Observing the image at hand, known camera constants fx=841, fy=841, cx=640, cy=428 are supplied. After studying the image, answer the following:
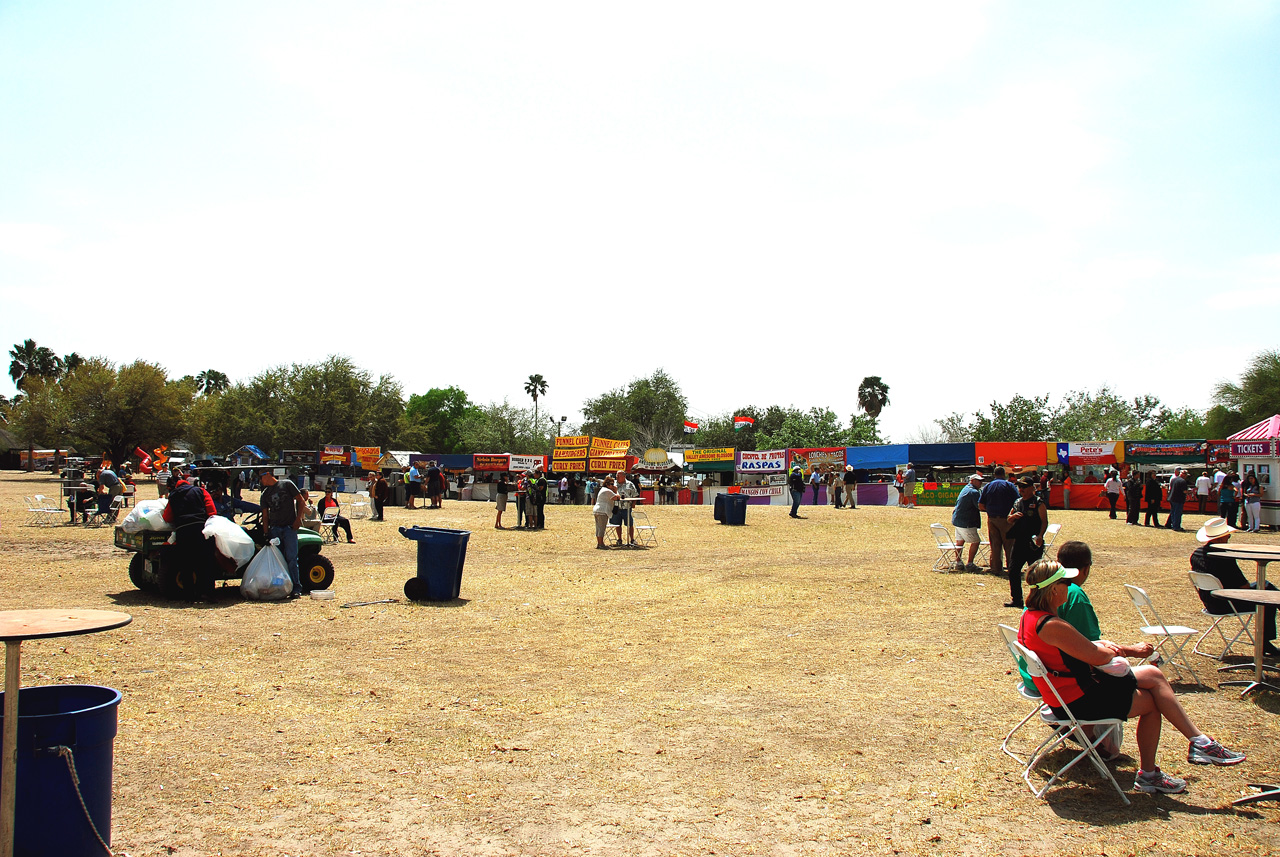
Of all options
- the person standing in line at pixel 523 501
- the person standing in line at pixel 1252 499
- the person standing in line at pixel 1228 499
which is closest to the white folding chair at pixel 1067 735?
the person standing in line at pixel 523 501

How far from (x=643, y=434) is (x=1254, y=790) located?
79847mm

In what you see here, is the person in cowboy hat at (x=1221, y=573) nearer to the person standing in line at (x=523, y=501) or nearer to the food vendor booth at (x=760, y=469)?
the person standing in line at (x=523, y=501)

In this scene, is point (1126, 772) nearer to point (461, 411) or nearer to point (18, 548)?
point (18, 548)

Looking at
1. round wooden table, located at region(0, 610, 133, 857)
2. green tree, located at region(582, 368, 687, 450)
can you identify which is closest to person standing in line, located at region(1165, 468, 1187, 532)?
round wooden table, located at region(0, 610, 133, 857)

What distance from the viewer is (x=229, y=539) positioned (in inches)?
388

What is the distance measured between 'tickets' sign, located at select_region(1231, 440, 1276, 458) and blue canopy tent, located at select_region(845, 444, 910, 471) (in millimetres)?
16478

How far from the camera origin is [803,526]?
22.8m

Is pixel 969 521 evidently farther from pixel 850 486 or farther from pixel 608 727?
pixel 850 486

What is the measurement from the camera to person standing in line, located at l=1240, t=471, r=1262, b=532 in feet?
68.8

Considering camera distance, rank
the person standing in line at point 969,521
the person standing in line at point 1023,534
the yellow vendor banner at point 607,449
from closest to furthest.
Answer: the person standing in line at point 1023,534, the person standing in line at point 969,521, the yellow vendor banner at point 607,449

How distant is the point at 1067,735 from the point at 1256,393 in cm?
6500

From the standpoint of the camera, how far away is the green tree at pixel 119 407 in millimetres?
51531

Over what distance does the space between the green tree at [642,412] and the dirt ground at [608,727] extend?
73.0 m

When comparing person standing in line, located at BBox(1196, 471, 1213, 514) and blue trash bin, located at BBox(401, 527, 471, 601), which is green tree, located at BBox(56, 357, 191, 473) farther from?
person standing in line, located at BBox(1196, 471, 1213, 514)
